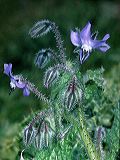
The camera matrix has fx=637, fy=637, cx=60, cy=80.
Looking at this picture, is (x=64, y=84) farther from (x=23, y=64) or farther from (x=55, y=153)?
(x=23, y=64)

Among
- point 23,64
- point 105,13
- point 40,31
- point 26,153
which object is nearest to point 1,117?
point 23,64

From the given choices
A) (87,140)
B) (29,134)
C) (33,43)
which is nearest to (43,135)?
(29,134)

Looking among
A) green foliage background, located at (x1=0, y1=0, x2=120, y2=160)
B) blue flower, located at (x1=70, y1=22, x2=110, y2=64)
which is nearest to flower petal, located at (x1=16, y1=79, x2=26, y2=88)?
blue flower, located at (x1=70, y1=22, x2=110, y2=64)

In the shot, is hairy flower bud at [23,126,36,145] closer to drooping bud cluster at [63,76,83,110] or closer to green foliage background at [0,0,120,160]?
drooping bud cluster at [63,76,83,110]

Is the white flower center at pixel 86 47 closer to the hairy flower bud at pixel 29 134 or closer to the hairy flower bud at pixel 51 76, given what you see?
the hairy flower bud at pixel 51 76

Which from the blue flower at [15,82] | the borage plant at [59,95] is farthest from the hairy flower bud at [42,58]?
the blue flower at [15,82]

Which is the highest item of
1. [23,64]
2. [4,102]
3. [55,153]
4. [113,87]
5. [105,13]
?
[105,13]
